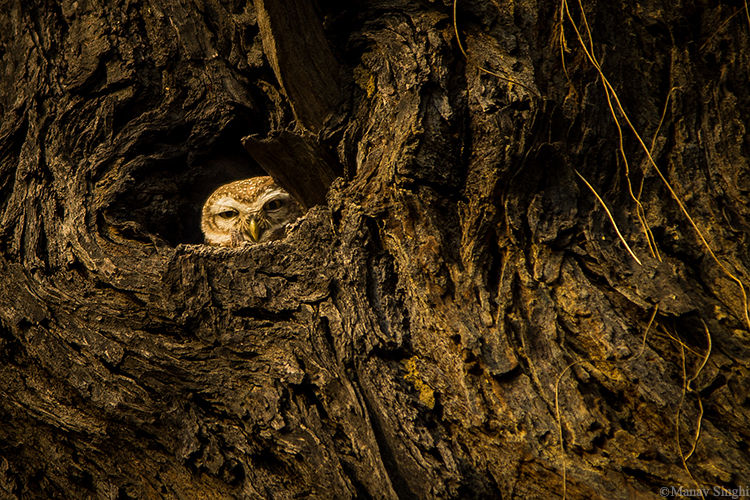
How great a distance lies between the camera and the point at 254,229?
338 centimetres

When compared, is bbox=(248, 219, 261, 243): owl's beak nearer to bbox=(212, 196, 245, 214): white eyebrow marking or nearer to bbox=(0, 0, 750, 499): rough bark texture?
bbox=(212, 196, 245, 214): white eyebrow marking

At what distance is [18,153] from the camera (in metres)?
2.27

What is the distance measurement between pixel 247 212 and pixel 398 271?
183 cm

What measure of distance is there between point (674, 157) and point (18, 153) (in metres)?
2.79

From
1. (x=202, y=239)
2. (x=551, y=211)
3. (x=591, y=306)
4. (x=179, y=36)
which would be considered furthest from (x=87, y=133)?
(x=591, y=306)

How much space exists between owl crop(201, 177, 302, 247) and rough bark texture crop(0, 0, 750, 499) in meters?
1.00

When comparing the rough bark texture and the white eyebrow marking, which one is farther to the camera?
the white eyebrow marking

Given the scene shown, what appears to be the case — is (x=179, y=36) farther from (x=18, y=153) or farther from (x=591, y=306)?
(x=591, y=306)

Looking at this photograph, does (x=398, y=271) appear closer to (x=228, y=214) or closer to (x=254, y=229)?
(x=254, y=229)

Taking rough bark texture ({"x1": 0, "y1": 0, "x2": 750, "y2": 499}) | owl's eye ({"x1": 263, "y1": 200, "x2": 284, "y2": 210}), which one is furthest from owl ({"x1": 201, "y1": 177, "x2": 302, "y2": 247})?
rough bark texture ({"x1": 0, "y1": 0, "x2": 750, "y2": 499})

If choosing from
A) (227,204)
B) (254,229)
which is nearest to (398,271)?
(254,229)

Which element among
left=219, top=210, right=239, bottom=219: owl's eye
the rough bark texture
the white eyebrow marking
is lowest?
the rough bark texture

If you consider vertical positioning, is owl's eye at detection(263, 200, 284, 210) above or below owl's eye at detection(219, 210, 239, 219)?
below

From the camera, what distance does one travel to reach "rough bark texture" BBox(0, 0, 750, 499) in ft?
5.24
